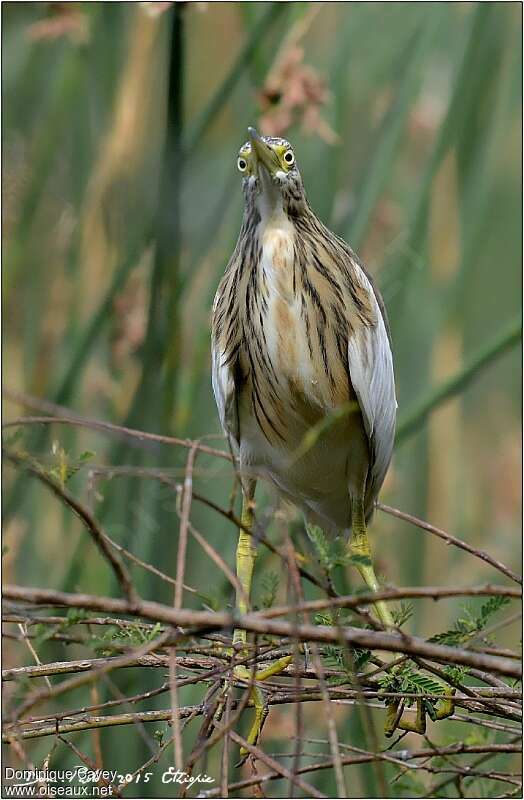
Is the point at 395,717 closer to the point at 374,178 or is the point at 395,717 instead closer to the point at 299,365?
the point at 299,365

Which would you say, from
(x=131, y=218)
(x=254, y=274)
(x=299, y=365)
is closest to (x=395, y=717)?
(x=299, y=365)

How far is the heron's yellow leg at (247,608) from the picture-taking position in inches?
58.4

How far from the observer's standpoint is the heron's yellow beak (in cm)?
189

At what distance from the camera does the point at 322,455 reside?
7.18ft

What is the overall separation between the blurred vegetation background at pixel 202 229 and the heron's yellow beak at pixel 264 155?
0.20 metres

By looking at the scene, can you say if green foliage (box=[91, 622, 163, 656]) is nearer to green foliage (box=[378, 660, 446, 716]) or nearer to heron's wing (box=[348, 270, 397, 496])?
green foliage (box=[378, 660, 446, 716])

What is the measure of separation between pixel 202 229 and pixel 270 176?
1.09 ft

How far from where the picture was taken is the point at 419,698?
1.42 meters

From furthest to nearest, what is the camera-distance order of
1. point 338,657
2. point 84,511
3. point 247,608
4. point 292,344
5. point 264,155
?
point 292,344 < point 264,155 < point 247,608 < point 338,657 < point 84,511

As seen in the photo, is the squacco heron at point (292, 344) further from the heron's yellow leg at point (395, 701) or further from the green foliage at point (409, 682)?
the green foliage at point (409, 682)

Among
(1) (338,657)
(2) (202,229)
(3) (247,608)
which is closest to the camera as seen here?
(1) (338,657)

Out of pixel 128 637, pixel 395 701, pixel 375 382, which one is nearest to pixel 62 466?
pixel 128 637

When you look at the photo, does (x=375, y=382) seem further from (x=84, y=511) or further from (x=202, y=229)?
(x=84, y=511)

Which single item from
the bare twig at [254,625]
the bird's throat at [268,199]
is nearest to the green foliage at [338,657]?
the bare twig at [254,625]
